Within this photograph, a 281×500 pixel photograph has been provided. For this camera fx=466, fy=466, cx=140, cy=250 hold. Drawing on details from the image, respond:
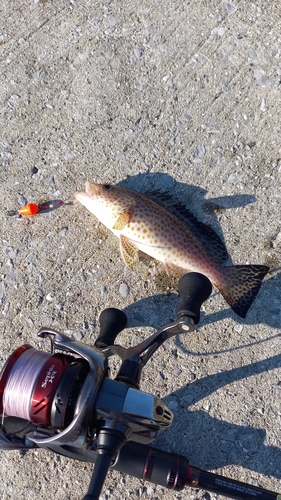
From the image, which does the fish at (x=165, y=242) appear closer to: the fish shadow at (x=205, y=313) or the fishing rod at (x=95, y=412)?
the fish shadow at (x=205, y=313)

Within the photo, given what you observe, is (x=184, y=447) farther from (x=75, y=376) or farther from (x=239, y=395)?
(x=75, y=376)

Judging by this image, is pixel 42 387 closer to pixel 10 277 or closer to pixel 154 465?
pixel 154 465

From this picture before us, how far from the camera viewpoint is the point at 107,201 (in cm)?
333

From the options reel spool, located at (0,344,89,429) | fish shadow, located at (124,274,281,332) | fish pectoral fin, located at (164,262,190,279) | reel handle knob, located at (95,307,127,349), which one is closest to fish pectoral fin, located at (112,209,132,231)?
fish pectoral fin, located at (164,262,190,279)

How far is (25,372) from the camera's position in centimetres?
226

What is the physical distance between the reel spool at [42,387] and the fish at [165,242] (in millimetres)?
1131

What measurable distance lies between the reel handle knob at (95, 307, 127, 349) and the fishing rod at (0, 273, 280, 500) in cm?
8

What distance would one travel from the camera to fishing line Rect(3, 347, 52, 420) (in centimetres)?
222

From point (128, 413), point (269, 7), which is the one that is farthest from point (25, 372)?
point (269, 7)

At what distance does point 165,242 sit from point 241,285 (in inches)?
23.1

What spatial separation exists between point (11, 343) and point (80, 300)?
0.58 meters

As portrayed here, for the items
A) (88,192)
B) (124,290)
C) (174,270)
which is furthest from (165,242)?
(88,192)

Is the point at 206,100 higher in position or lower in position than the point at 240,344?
higher

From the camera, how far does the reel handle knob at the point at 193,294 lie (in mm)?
2523
